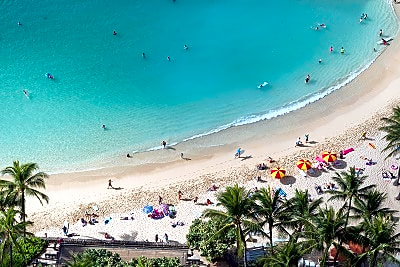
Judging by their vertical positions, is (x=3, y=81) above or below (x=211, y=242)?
above

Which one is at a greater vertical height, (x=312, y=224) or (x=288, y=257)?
(x=312, y=224)

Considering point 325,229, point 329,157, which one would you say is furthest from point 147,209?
point 325,229

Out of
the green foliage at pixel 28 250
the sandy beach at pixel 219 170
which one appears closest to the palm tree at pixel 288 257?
the sandy beach at pixel 219 170

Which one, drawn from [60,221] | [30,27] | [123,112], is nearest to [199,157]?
[123,112]

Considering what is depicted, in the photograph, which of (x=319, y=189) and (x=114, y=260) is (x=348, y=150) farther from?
(x=114, y=260)

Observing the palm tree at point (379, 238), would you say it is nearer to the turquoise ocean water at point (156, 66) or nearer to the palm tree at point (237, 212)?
the palm tree at point (237, 212)

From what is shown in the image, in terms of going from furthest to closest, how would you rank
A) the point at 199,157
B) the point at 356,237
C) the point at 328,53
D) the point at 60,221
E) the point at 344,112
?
the point at 328,53 → the point at 344,112 → the point at 199,157 → the point at 60,221 → the point at 356,237

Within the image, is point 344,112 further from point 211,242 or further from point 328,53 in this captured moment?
point 211,242
